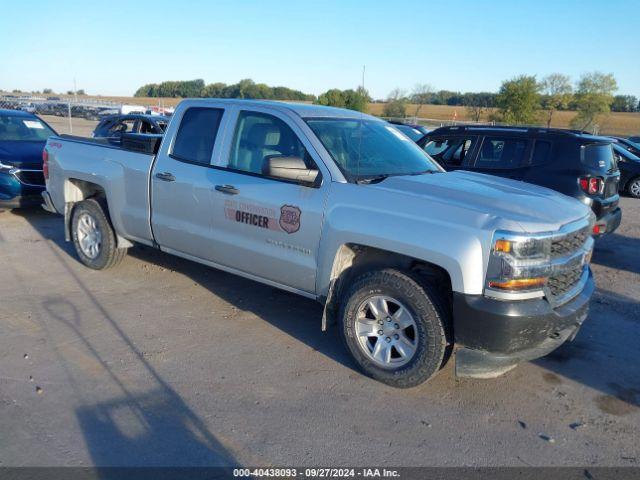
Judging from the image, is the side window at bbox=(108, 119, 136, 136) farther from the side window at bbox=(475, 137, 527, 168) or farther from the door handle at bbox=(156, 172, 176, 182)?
the door handle at bbox=(156, 172, 176, 182)

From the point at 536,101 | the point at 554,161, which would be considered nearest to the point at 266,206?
the point at 554,161

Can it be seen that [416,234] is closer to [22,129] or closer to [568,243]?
[568,243]

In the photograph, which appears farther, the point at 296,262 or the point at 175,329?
the point at 175,329

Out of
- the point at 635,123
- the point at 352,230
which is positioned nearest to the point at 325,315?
the point at 352,230

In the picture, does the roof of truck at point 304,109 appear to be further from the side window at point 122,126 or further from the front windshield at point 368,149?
the side window at point 122,126

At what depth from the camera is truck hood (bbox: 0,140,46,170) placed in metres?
8.69

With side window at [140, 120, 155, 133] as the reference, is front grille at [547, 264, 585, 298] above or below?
below

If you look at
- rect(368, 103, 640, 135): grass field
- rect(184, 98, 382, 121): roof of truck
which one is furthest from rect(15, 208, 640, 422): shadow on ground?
rect(368, 103, 640, 135): grass field

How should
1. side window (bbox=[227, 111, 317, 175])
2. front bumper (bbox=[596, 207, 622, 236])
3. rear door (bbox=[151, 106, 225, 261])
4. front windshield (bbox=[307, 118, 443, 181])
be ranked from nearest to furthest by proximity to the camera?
front windshield (bbox=[307, 118, 443, 181])
side window (bbox=[227, 111, 317, 175])
rear door (bbox=[151, 106, 225, 261])
front bumper (bbox=[596, 207, 622, 236])

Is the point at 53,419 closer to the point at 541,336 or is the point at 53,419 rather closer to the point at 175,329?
the point at 175,329

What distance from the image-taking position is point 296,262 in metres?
4.40

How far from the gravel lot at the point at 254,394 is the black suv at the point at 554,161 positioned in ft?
6.64

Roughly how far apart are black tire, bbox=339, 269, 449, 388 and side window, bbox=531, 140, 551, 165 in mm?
4581

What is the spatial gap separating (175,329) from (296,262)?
1.31 m
